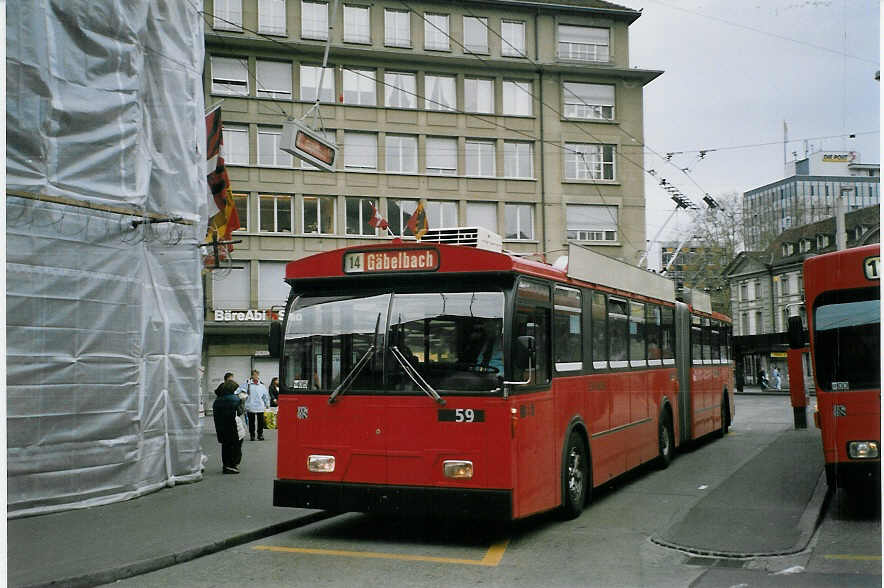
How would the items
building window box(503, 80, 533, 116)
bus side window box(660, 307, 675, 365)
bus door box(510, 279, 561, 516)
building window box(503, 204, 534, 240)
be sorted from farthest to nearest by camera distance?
building window box(503, 204, 534, 240) → building window box(503, 80, 533, 116) → bus side window box(660, 307, 675, 365) → bus door box(510, 279, 561, 516)

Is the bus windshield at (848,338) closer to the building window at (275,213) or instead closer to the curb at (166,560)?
the curb at (166,560)

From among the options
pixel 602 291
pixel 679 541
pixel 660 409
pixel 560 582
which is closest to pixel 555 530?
pixel 679 541

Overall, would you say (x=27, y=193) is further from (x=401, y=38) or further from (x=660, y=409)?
(x=401, y=38)

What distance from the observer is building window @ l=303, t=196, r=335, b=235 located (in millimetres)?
42312

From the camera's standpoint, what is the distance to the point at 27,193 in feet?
35.7

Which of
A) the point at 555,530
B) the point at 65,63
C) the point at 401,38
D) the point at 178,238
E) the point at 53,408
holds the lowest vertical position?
the point at 555,530

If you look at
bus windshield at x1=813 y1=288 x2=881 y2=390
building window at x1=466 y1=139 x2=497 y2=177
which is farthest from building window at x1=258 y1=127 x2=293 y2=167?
bus windshield at x1=813 y1=288 x2=881 y2=390

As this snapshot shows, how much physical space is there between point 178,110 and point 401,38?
2912 cm

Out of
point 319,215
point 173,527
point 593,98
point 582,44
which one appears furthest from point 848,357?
point 593,98

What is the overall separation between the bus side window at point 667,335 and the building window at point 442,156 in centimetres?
2789

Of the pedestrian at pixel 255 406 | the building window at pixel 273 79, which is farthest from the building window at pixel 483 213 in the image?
the pedestrian at pixel 255 406

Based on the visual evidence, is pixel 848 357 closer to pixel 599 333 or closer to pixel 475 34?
pixel 599 333

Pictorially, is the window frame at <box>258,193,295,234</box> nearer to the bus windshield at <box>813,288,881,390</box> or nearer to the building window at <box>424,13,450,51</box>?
the building window at <box>424,13,450,51</box>

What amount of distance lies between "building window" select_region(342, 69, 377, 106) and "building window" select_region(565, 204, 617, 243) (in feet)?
33.6
